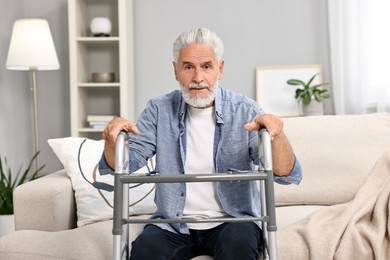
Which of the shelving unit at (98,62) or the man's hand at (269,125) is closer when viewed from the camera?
the man's hand at (269,125)

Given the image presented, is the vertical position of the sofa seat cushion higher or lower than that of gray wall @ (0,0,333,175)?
lower

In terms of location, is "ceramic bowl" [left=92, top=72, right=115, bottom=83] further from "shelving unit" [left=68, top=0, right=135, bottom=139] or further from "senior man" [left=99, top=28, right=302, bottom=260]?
"senior man" [left=99, top=28, right=302, bottom=260]

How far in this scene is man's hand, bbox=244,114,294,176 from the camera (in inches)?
66.9

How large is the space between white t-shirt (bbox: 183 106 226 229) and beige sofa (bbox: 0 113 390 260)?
10.7 inches

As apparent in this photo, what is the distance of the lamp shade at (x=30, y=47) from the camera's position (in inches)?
148

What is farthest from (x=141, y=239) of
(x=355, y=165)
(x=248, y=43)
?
(x=248, y=43)

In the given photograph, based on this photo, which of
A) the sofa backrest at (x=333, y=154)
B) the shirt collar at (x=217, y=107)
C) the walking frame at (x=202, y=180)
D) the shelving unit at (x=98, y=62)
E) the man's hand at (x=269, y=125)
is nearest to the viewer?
the walking frame at (x=202, y=180)

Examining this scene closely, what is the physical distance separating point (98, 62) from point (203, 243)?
2767 mm

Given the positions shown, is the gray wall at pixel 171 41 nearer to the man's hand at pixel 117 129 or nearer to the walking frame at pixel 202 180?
the man's hand at pixel 117 129

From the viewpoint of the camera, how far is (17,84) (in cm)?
433

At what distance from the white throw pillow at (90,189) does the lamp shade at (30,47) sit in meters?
1.26

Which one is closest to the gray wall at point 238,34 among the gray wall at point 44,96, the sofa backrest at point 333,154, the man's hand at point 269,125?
the gray wall at point 44,96

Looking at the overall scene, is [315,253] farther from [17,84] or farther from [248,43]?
[17,84]

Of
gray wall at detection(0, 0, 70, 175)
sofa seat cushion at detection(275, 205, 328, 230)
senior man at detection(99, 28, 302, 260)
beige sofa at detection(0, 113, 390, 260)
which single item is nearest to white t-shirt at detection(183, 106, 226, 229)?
senior man at detection(99, 28, 302, 260)
